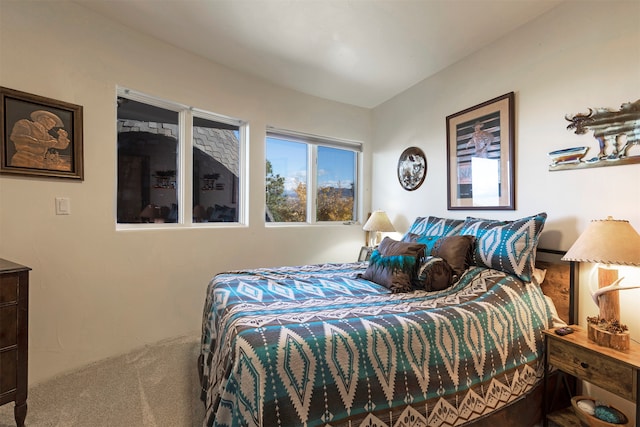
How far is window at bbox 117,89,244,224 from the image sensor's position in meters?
2.47

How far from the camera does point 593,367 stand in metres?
1.38

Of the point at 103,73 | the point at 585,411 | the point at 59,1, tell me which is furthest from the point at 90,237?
the point at 585,411

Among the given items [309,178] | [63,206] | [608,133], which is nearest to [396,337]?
[608,133]

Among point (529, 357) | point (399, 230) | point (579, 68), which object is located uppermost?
point (579, 68)

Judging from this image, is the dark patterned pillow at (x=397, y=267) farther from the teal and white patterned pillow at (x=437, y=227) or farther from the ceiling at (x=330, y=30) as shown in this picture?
the ceiling at (x=330, y=30)

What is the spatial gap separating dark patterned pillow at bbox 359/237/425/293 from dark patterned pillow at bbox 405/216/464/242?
0.44 meters

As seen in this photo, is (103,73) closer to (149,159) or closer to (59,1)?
(59,1)

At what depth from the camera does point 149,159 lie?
260cm

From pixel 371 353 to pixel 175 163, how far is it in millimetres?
2506

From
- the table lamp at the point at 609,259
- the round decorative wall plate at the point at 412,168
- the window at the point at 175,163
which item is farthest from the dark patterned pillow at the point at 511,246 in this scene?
the window at the point at 175,163

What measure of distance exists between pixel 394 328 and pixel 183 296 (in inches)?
86.4

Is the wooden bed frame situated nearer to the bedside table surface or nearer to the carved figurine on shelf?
the bedside table surface

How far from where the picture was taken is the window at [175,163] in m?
2.47

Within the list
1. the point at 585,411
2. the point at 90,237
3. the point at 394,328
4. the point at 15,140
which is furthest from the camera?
the point at 90,237
